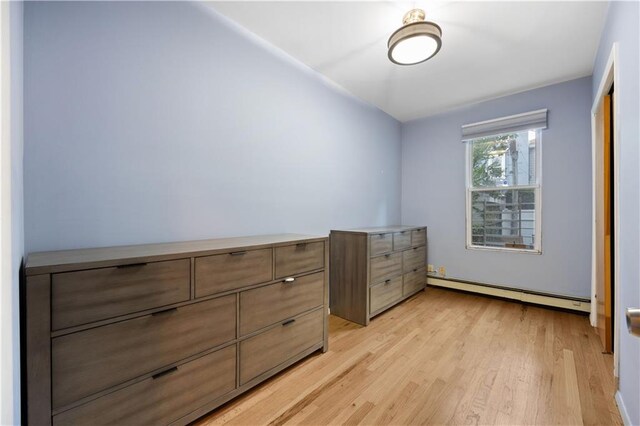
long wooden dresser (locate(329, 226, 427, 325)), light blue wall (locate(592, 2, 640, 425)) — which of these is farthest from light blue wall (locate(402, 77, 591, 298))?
light blue wall (locate(592, 2, 640, 425))

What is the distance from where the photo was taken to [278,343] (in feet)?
5.74

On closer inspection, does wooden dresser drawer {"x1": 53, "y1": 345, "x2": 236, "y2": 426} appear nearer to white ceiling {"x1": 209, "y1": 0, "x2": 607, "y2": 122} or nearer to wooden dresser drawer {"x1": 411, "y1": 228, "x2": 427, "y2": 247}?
white ceiling {"x1": 209, "y1": 0, "x2": 607, "y2": 122}

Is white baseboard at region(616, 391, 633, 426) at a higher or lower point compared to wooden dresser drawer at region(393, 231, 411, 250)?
lower

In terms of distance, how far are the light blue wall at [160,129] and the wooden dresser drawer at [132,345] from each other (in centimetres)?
58

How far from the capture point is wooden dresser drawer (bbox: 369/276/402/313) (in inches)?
107

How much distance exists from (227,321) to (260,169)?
4.08ft

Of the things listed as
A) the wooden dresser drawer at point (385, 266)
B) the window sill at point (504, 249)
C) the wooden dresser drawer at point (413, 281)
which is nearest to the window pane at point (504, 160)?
the window sill at point (504, 249)

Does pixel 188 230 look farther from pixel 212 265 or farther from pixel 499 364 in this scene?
pixel 499 364

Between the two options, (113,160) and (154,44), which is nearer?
(113,160)

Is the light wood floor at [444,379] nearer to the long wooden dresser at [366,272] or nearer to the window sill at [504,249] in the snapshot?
the long wooden dresser at [366,272]

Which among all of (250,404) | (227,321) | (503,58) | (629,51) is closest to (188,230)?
(227,321)

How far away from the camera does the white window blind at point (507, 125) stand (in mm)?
3032

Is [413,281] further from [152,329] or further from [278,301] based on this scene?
[152,329]

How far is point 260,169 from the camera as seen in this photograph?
7.32 feet
